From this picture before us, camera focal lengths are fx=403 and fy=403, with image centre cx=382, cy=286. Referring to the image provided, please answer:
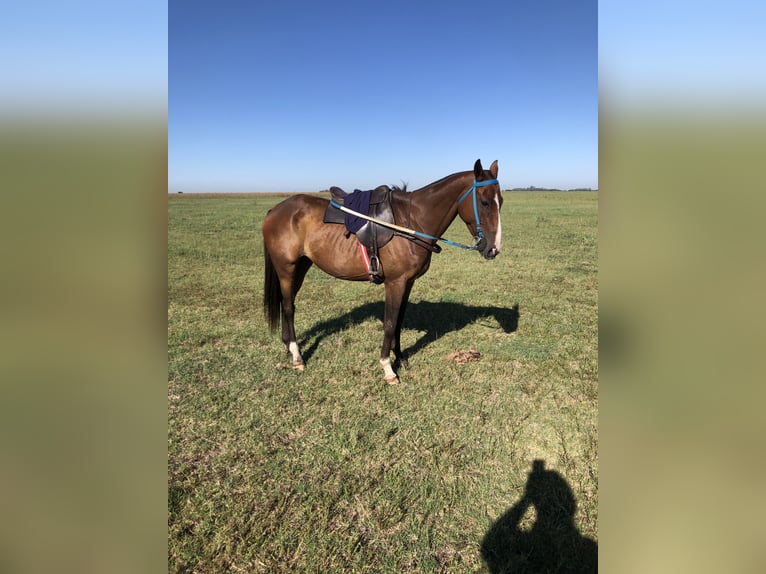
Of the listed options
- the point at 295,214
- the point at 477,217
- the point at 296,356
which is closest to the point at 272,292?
the point at 296,356

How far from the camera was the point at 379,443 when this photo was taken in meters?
3.75

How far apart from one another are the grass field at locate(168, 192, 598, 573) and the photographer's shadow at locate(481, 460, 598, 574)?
0.4 inches

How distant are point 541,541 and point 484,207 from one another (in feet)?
9.70

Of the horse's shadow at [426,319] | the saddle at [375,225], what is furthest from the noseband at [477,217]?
the horse's shadow at [426,319]

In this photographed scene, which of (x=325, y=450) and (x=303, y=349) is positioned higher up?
(x=303, y=349)

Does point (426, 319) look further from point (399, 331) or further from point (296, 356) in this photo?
point (296, 356)

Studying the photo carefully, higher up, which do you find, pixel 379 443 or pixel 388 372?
pixel 388 372

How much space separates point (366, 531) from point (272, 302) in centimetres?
349

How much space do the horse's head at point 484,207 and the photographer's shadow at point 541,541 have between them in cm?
229

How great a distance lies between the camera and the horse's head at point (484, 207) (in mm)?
4113

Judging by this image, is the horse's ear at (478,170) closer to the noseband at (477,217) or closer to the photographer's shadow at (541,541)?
the noseband at (477,217)

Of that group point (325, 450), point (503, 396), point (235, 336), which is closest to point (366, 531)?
point (325, 450)
